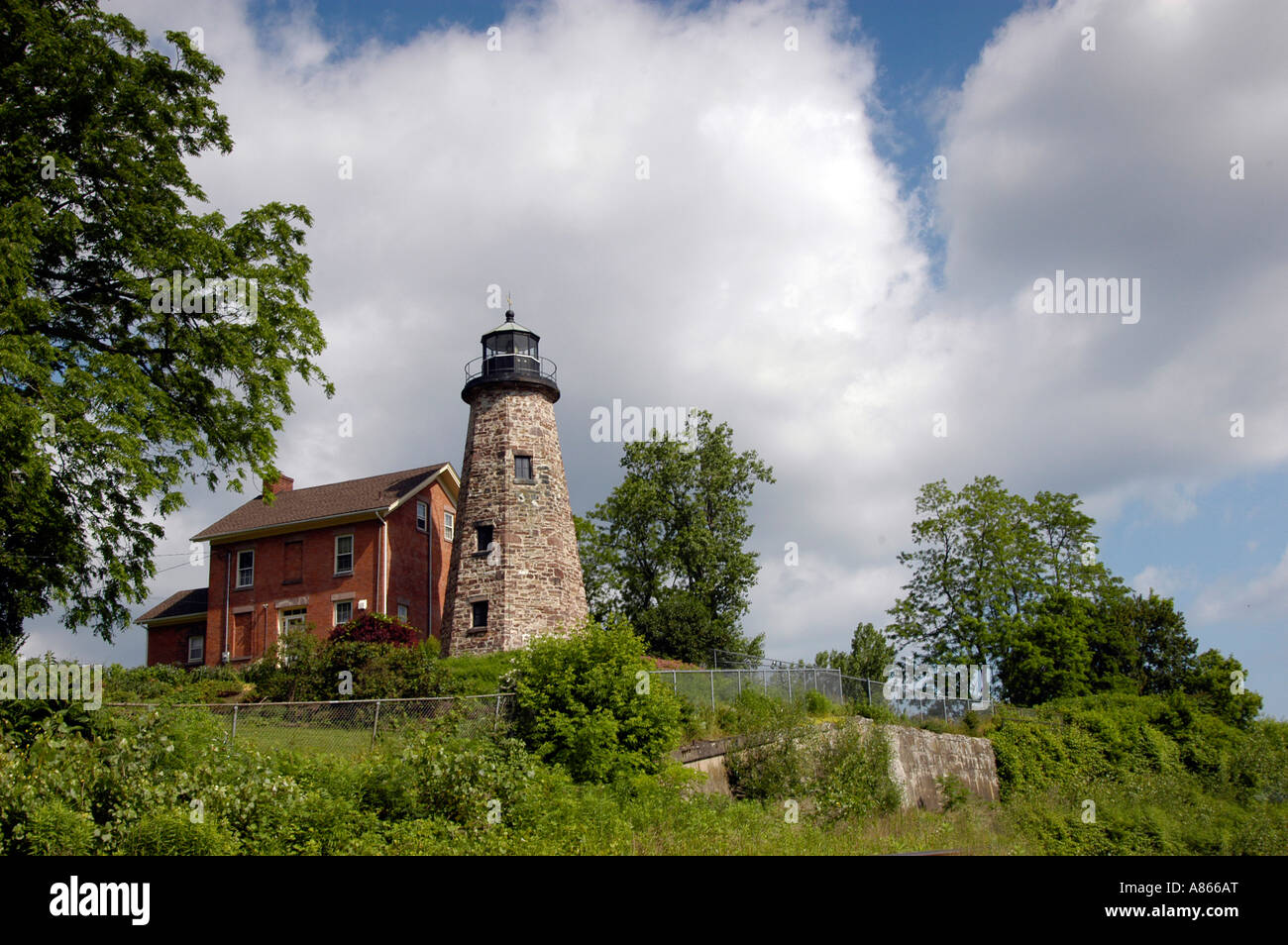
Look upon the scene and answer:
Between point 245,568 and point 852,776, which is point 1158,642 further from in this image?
point 245,568

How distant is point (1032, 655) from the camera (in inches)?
1596

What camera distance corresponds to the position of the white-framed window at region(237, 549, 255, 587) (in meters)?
40.3

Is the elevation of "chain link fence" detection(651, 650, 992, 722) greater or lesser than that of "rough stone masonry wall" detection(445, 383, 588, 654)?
lesser

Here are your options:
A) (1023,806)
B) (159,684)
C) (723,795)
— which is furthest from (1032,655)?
(159,684)

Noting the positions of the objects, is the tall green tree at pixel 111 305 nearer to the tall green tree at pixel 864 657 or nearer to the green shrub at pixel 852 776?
the green shrub at pixel 852 776

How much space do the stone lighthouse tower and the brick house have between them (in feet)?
13.1

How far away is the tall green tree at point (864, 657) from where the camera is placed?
3747cm

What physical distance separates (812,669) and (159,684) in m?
17.3

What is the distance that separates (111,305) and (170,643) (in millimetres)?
25733

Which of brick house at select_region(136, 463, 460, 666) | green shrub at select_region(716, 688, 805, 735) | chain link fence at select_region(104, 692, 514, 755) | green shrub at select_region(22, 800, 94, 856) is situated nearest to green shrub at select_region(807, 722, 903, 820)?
green shrub at select_region(716, 688, 805, 735)

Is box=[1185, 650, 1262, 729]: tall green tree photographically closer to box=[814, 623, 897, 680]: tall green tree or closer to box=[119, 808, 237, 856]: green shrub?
box=[814, 623, 897, 680]: tall green tree

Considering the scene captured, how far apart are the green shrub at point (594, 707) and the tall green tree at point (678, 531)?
19.2m

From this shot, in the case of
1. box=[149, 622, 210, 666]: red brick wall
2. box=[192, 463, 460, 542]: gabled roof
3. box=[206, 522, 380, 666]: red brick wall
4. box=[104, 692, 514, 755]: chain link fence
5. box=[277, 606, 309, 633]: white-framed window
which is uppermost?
box=[192, 463, 460, 542]: gabled roof
